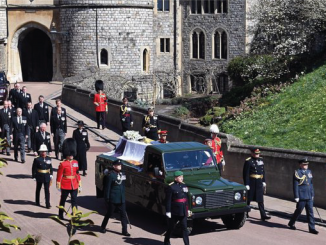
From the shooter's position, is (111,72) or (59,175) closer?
(59,175)

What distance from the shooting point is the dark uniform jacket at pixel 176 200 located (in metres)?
13.2

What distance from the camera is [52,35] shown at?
4969cm

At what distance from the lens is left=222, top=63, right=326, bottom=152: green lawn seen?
74.2 feet

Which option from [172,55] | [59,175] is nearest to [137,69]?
[172,55]

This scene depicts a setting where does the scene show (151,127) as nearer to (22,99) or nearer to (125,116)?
(125,116)

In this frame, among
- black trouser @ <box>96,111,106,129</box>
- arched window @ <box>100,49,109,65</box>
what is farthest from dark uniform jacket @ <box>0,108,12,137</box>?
arched window @ <box>100,49,109,65</box>

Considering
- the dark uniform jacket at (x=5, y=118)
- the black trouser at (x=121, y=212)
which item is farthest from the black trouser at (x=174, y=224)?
the dark uniform jacket at (x=5, y=118)

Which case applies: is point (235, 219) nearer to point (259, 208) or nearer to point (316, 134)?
point (259, 208)

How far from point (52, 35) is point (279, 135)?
28749 mm

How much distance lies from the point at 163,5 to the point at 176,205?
4282 cm

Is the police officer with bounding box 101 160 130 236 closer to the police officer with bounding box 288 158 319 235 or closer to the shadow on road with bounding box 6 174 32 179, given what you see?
the police officer with bounding box 288 158 319 235

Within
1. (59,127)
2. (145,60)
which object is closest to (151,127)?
(59,127)

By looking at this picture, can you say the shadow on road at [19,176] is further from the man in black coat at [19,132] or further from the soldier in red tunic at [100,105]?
the soldier in red tunic at [100,105]

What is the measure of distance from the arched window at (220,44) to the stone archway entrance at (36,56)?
38.3ft
